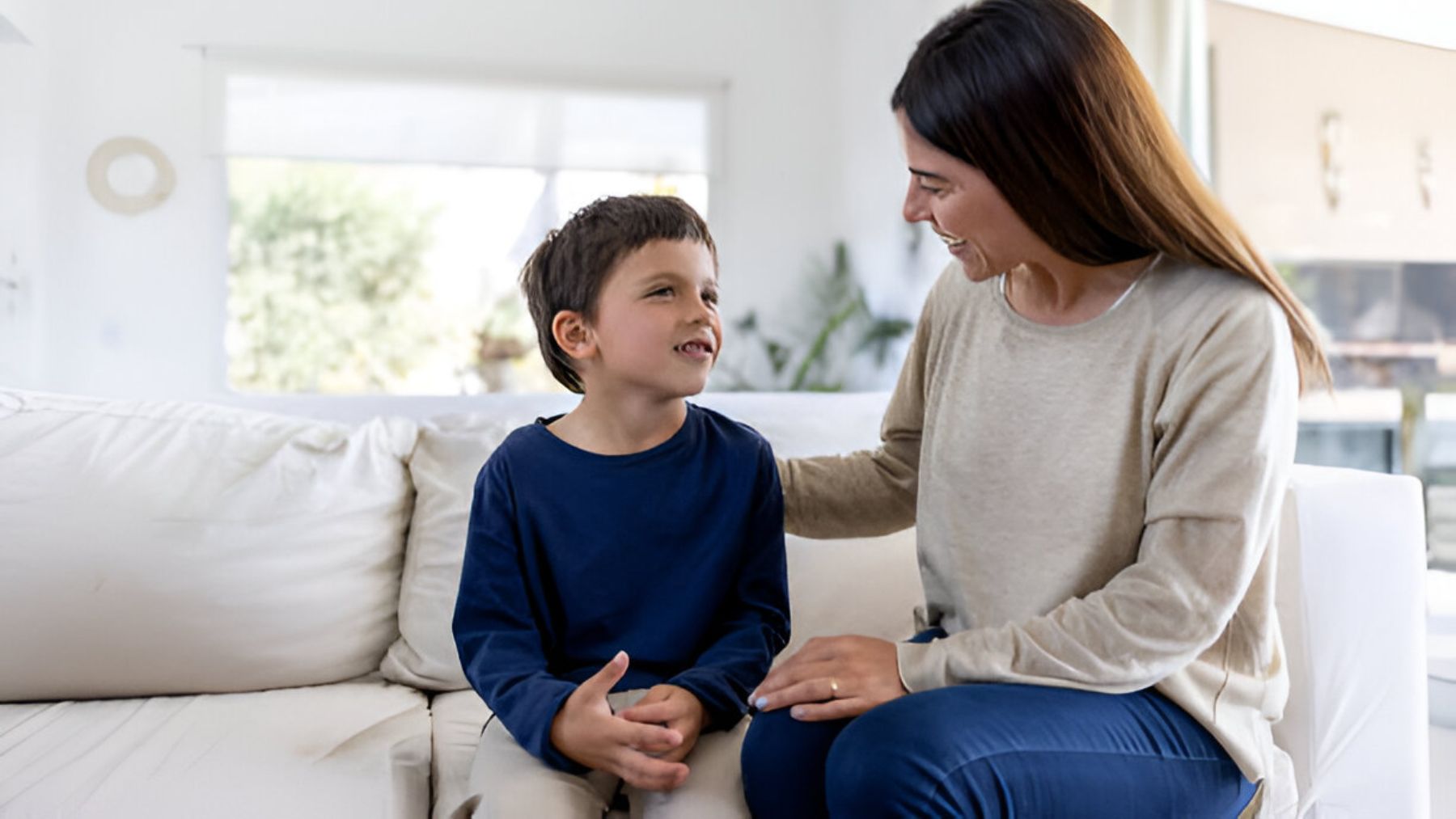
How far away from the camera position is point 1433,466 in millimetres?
2660

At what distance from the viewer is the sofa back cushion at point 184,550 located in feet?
4.92

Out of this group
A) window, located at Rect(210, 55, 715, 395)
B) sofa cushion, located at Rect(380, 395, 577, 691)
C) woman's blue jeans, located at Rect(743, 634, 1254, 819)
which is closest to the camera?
woman's blue jeans, located at Rect(743, 634, 1254, 819)

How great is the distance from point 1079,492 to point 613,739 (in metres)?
0.48

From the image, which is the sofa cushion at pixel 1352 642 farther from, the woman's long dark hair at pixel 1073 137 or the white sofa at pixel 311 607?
the woman's long dark hair at pixel 1073 137

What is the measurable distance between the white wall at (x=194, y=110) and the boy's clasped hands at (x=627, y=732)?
3.87 m

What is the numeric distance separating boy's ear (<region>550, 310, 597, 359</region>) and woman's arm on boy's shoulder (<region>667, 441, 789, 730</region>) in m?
0.22

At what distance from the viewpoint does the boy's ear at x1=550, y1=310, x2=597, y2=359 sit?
4.28ft

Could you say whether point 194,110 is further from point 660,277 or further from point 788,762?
point 788,762

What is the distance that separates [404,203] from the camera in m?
5.34

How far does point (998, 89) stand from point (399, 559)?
106 centimetres

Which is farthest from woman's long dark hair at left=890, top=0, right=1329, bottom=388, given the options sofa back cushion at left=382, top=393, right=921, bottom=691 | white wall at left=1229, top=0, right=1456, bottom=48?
white wall at left=1229, top=0, right=1456, bottom=48

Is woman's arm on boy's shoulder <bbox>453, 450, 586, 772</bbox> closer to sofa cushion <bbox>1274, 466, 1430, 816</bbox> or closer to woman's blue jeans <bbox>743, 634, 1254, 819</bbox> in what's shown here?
woman's blue jeans <bbox>743, 634, 1254, 819</bbox>

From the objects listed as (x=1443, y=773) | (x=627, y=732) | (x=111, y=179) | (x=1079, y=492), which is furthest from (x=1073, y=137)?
(x=111, y=179)

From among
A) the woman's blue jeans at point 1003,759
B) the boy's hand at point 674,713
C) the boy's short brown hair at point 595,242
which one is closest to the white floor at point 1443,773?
the woman's blue jeans at point 1003,759
